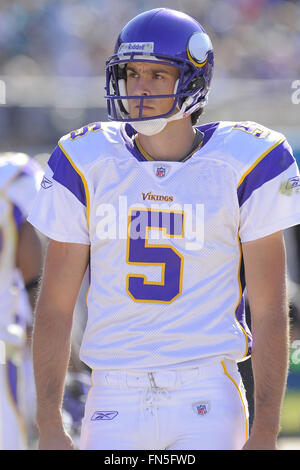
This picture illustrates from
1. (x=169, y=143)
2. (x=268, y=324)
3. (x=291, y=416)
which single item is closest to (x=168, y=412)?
(x=268, y=324)

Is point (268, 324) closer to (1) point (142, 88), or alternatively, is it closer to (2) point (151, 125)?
(2) point (151, 125)

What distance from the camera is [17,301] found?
13.1ft

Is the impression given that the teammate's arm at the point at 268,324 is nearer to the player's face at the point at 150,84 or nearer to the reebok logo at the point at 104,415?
the reebok logo at the point at 104,415

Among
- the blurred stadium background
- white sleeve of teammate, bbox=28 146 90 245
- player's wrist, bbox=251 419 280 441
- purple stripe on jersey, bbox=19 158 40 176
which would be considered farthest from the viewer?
the blurred stadium background

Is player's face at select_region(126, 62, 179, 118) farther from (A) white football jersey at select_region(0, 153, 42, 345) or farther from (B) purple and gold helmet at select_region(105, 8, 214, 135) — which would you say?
(A) white football jersey at select_region(0, 153, 42, 345)

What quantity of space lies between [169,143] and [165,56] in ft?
0.89

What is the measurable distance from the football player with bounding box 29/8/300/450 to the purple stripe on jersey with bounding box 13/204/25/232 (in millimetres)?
1367

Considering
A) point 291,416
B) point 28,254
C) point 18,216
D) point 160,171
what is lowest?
point 291,416

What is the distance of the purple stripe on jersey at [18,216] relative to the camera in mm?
3957

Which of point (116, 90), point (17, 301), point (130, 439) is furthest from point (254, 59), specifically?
point (130, 439)

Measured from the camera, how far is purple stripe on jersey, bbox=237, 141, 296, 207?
249 cm

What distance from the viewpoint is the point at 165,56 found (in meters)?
2.61

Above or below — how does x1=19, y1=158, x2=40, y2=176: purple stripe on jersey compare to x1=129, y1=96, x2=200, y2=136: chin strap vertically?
below

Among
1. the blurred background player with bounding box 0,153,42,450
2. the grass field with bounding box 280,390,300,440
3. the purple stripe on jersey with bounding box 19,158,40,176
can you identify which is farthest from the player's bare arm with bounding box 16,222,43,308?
the grass field with bounding box 280,390,300,440
